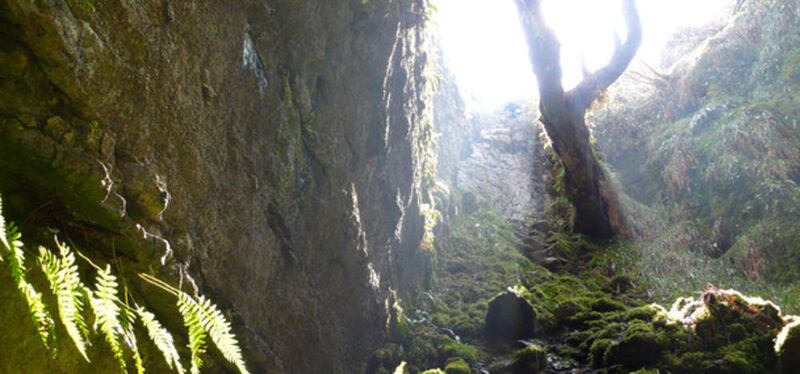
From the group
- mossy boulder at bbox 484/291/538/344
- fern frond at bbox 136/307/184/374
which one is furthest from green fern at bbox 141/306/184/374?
mossy boulder at bbox 484/291/538/344

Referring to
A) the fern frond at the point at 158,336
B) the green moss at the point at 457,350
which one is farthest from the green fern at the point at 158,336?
the green moss at the point at 457,350

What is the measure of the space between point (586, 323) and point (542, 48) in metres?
4.97

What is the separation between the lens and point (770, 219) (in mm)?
8172

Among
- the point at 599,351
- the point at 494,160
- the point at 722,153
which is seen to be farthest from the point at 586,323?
the point at 494,160

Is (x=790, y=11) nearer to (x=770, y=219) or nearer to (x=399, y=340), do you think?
(x=770, y=219)

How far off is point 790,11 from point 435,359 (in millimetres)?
11141

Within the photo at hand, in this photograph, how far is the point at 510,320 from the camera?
6.34 m

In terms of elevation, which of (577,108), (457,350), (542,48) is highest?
(542,48)

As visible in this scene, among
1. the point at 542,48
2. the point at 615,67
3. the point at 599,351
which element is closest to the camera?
the point at 599,351

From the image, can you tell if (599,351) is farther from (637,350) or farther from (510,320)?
(510,320)

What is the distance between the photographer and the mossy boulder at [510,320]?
631 cm

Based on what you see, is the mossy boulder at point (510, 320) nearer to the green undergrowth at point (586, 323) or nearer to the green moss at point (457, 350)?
the green undergrowth at point (586, 323)

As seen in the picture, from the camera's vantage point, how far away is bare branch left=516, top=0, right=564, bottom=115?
9141 millimetres

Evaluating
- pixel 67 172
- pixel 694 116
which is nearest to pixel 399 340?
pixel 67 172
